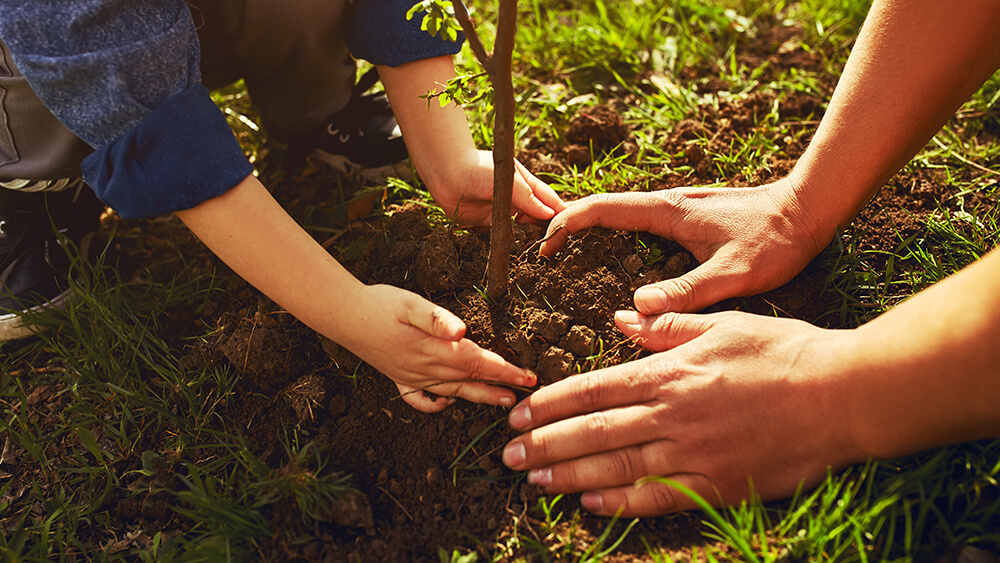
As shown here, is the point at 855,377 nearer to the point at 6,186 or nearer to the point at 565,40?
the point at 565,40

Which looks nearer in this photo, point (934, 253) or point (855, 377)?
point (855, 377)

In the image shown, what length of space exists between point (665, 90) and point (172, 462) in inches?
98.8

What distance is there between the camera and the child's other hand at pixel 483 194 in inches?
81.3

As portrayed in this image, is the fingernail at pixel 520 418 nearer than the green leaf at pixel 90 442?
Yes

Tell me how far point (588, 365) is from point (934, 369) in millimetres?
850

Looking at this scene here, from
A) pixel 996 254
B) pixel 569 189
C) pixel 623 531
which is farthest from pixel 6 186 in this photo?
pixel 996 254

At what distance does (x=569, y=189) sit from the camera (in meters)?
2.39

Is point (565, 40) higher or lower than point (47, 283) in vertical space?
higher

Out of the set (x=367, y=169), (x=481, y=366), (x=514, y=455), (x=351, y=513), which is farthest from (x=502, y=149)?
(x=367, y=169)

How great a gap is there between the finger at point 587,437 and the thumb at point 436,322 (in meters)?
0.35

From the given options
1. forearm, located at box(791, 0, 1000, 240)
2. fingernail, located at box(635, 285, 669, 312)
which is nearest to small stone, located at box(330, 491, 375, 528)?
fingernail, located at box(635, 285, 669, 312)

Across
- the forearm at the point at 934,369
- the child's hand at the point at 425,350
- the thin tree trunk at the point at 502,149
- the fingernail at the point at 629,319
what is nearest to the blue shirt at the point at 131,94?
the child's hand at the point at 425,350

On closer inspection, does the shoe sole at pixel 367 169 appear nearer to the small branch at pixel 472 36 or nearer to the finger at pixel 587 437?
the small branch at pixel 472 36

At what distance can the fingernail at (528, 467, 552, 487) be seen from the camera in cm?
160
